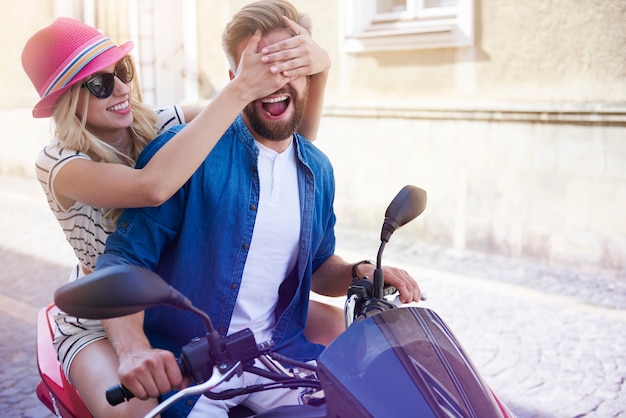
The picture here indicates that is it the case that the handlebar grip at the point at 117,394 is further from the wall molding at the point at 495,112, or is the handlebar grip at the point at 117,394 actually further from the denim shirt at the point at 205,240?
the wall molding at the point at 495,112

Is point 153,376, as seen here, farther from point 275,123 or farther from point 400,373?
point 275,123

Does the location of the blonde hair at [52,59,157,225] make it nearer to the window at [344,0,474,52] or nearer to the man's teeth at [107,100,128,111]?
the man's teeth at [107,100,128,111]

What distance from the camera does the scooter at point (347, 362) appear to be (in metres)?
1.41

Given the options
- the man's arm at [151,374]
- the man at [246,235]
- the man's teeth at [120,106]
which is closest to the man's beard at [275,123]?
the man at [246,235]

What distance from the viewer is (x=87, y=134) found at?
8.27 feet

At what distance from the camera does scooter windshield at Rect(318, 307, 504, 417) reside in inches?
56.9

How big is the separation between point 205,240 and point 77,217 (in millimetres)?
575

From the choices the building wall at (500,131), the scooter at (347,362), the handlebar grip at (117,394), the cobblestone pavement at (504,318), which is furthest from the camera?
the building wall at (500,131)

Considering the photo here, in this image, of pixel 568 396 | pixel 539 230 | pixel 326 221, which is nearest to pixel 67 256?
pixel 539 230

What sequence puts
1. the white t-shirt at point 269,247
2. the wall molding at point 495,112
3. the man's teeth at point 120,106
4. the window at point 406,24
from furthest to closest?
the window at point 406,24, the wall molding at point 495,112, the man's teeth at point 120,106, the white t-shirt at point 269,247

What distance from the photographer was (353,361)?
153 cm

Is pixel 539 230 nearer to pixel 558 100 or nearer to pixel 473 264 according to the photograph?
pixel 473 264

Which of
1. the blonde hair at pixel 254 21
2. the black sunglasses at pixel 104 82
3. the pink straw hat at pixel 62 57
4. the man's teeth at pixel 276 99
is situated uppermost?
the blonde hair at pixel 254 21

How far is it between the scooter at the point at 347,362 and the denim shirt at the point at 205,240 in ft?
1.47
